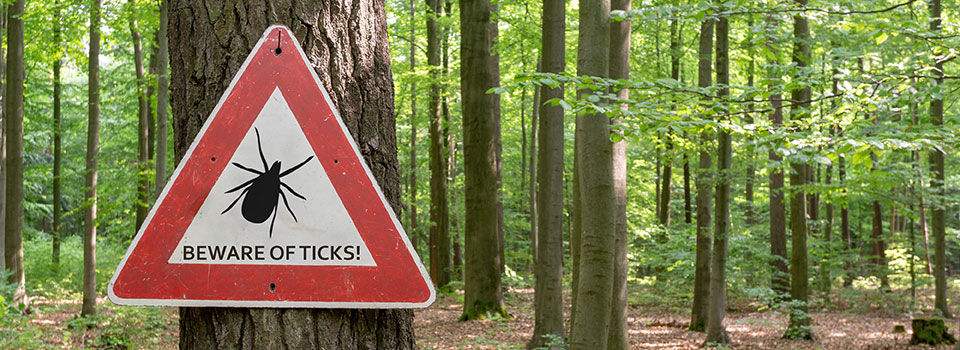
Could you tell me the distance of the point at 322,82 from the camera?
5.73ft

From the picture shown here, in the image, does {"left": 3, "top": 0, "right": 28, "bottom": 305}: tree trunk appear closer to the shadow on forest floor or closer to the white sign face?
the shadow on forest floor

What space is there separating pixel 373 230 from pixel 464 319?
12.4 meters

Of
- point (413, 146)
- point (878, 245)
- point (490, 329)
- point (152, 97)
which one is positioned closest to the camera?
point (490, 329)

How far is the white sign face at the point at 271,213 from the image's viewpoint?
65.3 inches

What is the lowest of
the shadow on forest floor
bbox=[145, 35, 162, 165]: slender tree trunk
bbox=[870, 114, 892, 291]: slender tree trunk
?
the shadow on forest floor

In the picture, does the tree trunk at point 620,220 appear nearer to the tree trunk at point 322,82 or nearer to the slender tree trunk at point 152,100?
the tree trunk at point 322,82

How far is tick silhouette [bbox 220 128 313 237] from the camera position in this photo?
1.65m

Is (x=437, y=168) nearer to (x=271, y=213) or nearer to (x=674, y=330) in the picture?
(x=674, y=330)

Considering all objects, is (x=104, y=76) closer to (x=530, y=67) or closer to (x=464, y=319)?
(x=530, y=67)

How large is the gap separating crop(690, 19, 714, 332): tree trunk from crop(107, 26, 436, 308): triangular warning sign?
11157mm

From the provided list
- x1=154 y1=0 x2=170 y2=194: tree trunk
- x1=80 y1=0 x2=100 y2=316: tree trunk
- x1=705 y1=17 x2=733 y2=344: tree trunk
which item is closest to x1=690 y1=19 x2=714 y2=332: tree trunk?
x1=705 y1=17 x2=733 y2=344: tree trunk

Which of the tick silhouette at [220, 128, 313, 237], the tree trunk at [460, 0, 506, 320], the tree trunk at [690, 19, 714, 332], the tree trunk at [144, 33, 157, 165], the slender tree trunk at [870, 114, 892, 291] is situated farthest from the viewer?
the slender tree trunk at [870, 114, 892, 291]

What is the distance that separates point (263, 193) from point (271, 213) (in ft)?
0.17

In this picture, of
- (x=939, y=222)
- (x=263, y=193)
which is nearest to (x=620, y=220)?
(x=263, y=193)
